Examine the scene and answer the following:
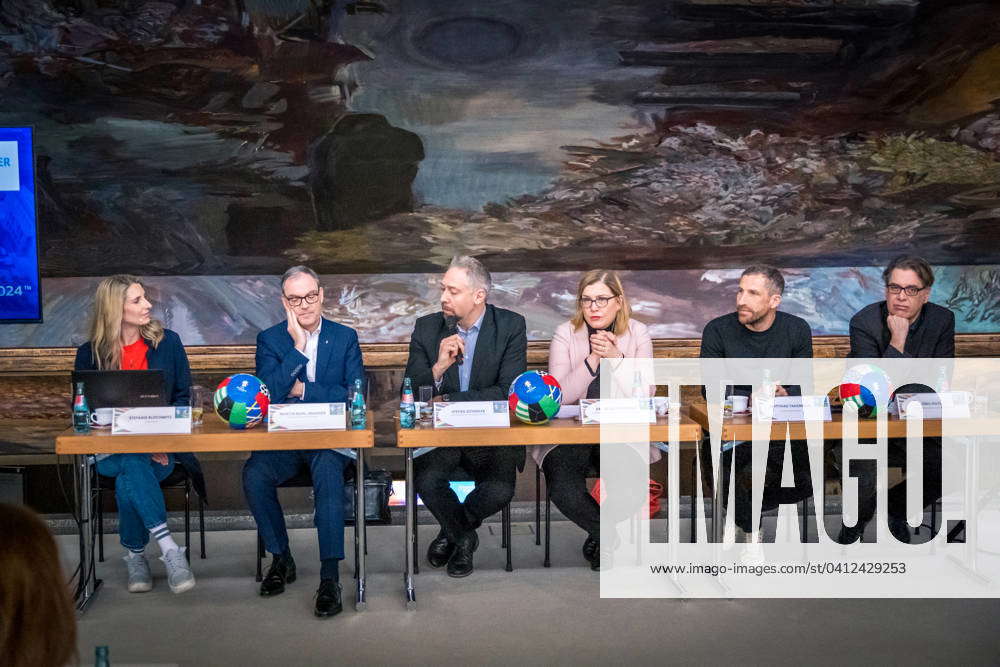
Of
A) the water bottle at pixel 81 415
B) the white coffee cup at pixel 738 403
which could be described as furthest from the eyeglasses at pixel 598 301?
the water bottle at pixel 81 415

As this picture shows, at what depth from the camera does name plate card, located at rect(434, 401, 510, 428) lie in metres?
4.24

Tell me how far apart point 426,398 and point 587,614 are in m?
1.18

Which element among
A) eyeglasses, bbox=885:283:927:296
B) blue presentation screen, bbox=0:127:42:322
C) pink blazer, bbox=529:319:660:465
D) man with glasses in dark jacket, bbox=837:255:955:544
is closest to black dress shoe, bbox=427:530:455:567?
pink blazer, bbox=529:319:660:465

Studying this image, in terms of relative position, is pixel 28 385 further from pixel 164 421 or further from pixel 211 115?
pixel 164 421

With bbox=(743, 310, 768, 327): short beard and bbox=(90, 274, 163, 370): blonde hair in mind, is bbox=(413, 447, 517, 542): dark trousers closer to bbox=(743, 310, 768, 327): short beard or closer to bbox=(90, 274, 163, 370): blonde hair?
bbox=(743, 310, 768, 327): short beard

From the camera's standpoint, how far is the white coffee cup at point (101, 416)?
167 inches

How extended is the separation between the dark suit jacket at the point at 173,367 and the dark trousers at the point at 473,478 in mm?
1071

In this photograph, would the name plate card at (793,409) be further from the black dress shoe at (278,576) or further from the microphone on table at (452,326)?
the black dress shoe at (278,576)

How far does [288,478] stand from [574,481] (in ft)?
4.43

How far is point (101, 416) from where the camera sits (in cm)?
423

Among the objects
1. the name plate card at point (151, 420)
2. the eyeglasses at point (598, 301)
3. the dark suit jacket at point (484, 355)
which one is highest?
the eyeglasses at point (598, 301)

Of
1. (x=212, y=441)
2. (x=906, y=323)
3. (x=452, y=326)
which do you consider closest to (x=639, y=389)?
(x=452, y=326)

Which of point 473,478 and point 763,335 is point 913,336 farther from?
point 473,478

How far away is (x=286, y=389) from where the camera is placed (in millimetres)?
4609
